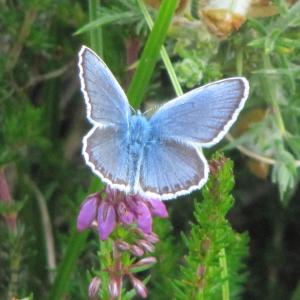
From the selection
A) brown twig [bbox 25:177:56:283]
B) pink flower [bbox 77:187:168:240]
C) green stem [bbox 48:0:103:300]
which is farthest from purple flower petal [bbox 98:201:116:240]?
brown twig [bbox 25:177:56:283]

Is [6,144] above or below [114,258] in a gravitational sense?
above

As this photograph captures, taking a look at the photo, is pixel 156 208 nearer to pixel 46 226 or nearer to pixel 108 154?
pixel 108 154

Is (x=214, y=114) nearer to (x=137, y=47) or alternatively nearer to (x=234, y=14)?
(x=234, y=14)

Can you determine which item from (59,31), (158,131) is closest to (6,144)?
(59,31)

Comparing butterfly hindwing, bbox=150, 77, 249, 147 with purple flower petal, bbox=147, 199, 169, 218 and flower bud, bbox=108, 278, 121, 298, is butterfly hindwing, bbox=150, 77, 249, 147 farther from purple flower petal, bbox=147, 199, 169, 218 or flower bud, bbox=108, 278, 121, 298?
flower bud, bbox=108, 278, 121, 298

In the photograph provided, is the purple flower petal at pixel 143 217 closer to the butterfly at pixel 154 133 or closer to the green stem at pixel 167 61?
the butterfly at pixel 154 133

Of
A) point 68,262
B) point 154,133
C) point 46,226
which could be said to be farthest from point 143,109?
point 154,133

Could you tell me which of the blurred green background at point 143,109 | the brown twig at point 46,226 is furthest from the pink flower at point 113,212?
the brown twig at point 46,226
